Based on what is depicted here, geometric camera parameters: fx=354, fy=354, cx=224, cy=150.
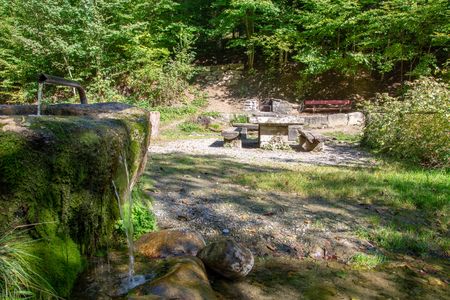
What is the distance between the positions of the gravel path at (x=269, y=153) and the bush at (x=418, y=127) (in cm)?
69

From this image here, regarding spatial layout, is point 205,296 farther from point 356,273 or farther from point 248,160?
point 248,160

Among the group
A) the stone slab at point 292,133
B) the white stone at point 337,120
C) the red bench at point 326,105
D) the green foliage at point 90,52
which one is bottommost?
the stone slab at point 292,133

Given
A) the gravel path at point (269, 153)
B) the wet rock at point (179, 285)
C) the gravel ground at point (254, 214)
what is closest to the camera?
the wet rock at point (179, 285)

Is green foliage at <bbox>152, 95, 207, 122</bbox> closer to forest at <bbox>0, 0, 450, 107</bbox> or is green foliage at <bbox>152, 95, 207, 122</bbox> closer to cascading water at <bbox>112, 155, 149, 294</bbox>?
forest at <bbox>0, 0, 450, 107</bbox>

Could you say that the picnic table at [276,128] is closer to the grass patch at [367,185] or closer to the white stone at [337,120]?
the grass patch at [367,185]

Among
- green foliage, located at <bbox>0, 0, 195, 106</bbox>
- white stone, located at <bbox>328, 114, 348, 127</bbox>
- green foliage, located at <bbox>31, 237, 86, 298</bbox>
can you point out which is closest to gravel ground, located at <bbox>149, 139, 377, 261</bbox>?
green foliage, located at <bbox>31, 237, 86, 298</bbox>

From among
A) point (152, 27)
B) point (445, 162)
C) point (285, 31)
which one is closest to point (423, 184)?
point (445, 162)

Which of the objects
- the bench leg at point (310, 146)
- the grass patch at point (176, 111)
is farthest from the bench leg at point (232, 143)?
the grass patch at point (176, 111)

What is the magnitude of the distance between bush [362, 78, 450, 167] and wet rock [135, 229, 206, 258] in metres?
5.68

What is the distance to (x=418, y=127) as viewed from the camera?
7891mm

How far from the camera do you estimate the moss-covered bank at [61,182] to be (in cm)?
199

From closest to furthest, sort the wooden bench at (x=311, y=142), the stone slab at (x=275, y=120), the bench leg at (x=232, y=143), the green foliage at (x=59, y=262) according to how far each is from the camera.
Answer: the green foliage at (x=59, y=262)
the wooden bench at (x=311, y=142)
the stone slab at (x=275, y=120)
the bench leg at (x=232, y=143)

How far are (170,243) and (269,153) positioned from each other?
Answer: 6297mm

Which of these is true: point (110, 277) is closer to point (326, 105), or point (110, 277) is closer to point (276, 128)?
point (276, 128)
